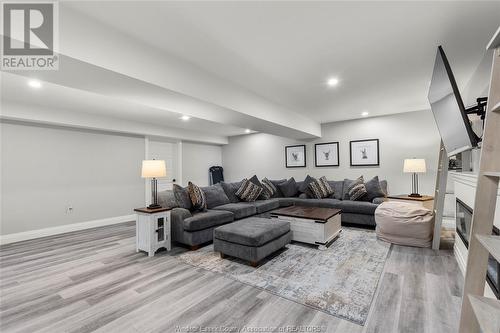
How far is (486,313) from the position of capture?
3.21 ft

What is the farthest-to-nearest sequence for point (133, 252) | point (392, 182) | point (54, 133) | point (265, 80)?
point (392, 182)
point (54, 133)
point (133, 252)
point (265, 80)

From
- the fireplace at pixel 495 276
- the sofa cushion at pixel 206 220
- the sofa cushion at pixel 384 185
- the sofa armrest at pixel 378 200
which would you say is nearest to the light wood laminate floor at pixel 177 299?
the fireplace at pixel 495 276

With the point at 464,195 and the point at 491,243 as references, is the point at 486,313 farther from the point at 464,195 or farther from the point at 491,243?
the point at 464,195

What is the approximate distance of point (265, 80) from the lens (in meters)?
3.09

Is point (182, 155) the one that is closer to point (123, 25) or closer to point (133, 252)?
point (133, 252)

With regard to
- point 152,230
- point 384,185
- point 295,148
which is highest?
point 295,148

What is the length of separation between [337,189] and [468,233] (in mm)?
2930

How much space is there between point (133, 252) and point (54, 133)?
3.09m

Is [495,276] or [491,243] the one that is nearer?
[491,243]

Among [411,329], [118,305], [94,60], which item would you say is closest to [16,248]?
[118,305]

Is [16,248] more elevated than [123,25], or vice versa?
[123,25]

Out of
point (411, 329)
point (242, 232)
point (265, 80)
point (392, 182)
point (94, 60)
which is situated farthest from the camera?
point (392, 182)

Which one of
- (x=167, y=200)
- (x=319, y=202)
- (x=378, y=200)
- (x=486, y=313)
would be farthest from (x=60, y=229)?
(x=378, y=200)

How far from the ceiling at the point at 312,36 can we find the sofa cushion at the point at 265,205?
8.00 feet
